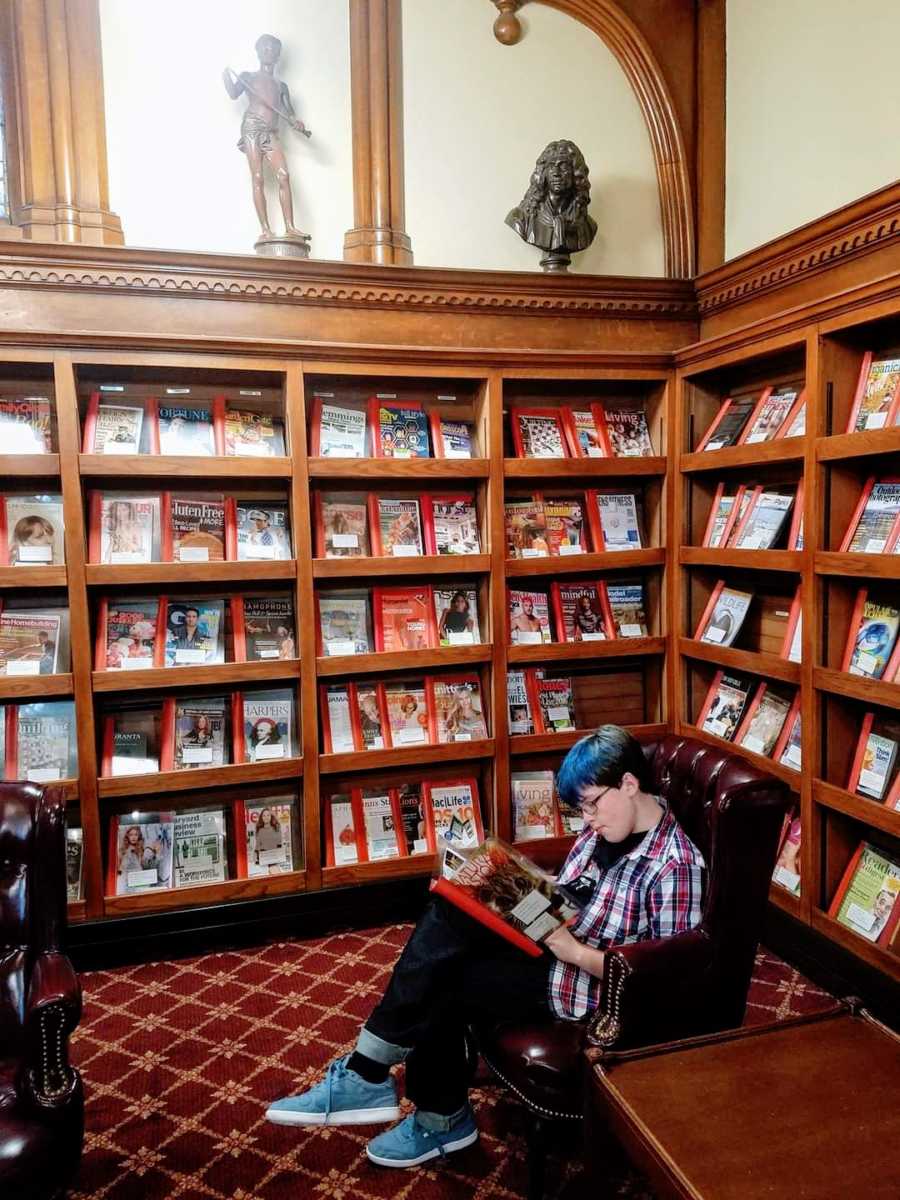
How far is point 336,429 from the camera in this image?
329 cm

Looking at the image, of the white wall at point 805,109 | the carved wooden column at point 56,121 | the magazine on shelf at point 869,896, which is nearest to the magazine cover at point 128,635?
the carved wooden column at point 56,121

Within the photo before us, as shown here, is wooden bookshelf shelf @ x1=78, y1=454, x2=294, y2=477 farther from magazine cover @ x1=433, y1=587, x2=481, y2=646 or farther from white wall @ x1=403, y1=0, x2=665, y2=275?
white wall @ x1=403, y1=0, x2=665, y2=275

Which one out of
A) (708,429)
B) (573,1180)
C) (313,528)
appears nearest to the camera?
(573,1180)

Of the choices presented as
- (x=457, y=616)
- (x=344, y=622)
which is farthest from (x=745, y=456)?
(x=344, y=622)

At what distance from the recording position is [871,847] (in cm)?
274

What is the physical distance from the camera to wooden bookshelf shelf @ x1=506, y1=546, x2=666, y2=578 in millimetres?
3396

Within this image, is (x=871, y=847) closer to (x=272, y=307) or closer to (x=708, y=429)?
(x=708, y=429)

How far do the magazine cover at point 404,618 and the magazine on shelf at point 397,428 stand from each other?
544 millimetres

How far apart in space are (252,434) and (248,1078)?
214 cm

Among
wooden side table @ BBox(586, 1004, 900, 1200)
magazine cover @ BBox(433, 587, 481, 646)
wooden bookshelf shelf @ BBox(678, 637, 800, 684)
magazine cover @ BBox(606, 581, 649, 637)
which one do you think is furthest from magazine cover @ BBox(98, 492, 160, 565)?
wooden side table @ BBox(586, 1004, 900, 1200)

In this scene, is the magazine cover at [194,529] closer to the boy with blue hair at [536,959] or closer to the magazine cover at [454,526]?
the magazine cover at [454,526]

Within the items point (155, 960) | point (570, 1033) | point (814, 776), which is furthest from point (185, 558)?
point (814, 776)

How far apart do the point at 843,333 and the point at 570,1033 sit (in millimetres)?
2187

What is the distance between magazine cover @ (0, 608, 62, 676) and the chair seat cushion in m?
2.09
